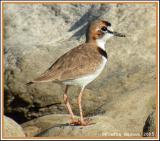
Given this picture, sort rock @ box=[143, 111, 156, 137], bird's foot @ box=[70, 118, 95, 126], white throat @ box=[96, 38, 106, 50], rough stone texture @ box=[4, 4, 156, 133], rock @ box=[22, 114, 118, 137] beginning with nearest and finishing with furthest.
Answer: rock @ box=[22, 114, 118, 137] → bird's foot @ box=[70, 118, 95, 126] → rock @ box=[143, 111, 156, 137] → white throat @ box=[96, 38, 106, 50] → rough stone texture @ box=[4, 4, 156, 133]

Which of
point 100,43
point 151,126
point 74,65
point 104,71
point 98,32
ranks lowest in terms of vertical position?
point 151,126

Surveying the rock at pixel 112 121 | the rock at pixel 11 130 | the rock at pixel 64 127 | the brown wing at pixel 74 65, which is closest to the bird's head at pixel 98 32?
the brown wing at pixel 74 65

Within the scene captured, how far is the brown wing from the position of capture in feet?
41.8

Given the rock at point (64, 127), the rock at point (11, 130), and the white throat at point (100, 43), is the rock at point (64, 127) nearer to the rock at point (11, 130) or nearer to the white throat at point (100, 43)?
the rock at point (11, 130)

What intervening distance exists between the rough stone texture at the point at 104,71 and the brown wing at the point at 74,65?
133 cm

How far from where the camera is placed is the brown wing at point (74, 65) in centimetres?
1274

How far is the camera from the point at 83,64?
13.0m

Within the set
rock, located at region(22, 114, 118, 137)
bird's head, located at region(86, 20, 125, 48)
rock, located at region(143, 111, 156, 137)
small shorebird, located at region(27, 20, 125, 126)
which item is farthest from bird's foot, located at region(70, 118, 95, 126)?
bird's head, located at region(86, 20, 125, 48)

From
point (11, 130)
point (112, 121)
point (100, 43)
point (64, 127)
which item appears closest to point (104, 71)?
point (100, 43)

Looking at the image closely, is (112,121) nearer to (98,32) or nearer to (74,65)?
(74,65)

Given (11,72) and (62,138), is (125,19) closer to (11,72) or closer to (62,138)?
(11,72)

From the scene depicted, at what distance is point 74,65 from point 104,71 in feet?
7.98

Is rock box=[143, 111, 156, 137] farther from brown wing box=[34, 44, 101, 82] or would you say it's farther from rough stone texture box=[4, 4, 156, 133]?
brown wing box=[34, 44, 101, 82]

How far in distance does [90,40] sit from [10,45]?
3546 mm
